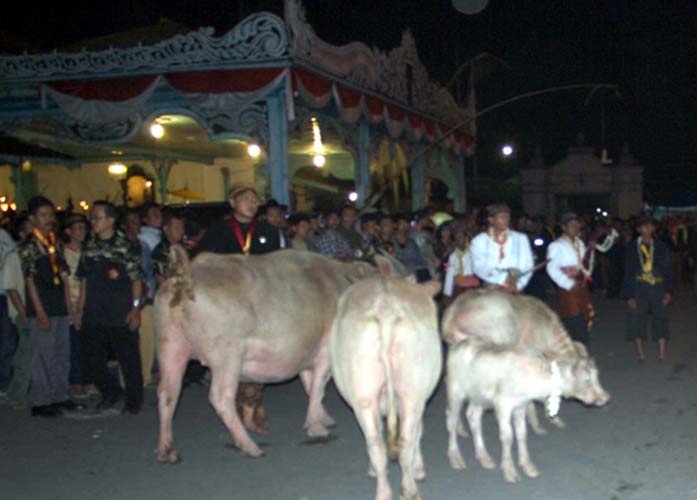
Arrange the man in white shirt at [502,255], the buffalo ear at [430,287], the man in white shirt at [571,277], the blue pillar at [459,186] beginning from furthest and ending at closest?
the blue pillar at [459,186]
the man in white shirt at [571,277]
the man in white shirt at [502,255]
the buffalo ear at [430,287]

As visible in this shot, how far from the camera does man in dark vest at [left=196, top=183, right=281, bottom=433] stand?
7.11 m

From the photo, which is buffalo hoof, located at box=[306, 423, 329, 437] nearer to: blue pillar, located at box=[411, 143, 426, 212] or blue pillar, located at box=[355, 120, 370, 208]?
blue pillar, located at box=[355, 120, 370, 208]

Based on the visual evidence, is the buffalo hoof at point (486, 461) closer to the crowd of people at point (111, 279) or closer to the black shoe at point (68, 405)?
the crowd of people at point (111, 279)

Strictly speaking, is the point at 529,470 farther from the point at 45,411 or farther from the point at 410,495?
the point at 45,411

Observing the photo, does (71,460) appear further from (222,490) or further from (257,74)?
(257,74)

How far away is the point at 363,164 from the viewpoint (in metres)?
14.0

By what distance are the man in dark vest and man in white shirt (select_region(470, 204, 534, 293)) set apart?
86.8 inches

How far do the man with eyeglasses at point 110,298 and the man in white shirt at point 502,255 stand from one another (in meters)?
3.33

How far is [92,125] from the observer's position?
1278cm

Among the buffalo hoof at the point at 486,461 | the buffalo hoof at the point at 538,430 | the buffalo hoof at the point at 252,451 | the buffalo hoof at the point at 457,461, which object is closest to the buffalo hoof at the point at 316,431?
the buffalo hoof at the point at 252,451

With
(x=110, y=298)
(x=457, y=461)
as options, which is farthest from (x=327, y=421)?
(x=110, y=298)

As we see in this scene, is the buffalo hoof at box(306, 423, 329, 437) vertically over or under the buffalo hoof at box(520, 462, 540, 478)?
over

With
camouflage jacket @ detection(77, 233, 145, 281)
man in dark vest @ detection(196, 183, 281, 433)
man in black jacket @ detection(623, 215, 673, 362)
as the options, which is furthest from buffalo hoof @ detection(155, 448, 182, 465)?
man in black jacket @ detection(623, 215, 673, 362)

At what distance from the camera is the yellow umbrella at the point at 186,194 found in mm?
21422
